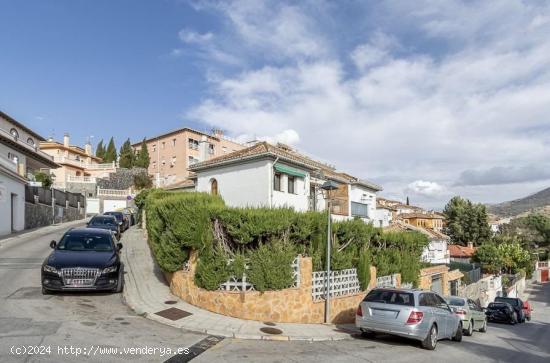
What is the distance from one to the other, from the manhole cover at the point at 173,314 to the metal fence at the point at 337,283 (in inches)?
161

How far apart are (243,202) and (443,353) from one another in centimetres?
1693

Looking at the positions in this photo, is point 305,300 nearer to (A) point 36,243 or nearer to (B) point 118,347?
(B) point 118,347

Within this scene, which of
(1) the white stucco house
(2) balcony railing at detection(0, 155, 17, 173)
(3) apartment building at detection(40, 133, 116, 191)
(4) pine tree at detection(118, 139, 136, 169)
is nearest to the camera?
(1) the white stucco house

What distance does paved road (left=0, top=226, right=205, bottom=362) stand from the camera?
693cm

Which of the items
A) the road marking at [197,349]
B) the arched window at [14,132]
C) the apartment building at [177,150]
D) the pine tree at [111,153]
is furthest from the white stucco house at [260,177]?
the pine tree at [111,153]

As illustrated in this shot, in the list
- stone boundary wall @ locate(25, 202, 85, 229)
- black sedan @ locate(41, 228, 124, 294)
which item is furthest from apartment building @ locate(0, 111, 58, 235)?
black sedan @ locate(41, 228, 124, 294)

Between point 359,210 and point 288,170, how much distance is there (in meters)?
11.9

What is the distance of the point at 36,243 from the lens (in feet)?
69.9

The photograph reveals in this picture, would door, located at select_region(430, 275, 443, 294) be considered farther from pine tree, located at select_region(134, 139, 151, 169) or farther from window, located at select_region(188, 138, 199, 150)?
pine tree, located at select_region(134, 139, 151, 169)

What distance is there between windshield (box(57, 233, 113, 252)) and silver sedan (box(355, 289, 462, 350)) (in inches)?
304

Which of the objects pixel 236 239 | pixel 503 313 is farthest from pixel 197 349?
pixel 503 313

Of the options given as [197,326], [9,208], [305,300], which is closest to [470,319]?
[305,300]

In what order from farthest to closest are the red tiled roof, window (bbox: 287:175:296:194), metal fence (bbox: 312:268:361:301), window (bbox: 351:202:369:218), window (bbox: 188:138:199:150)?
1. window (bbox: 188:138:199:150)
2. the red tiled roof
3. window (bbox: 351:202:369:218)
4. window (bbox: 287:175:296:194)
5. metal fence (bbox: 312:268:361:301)

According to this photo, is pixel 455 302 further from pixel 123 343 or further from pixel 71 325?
pixel 71 325
